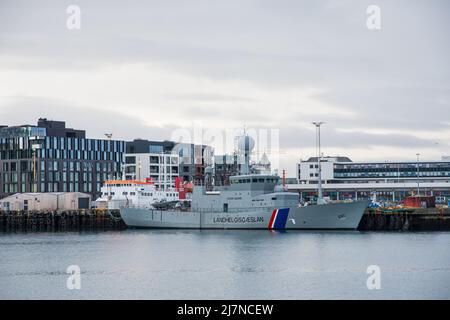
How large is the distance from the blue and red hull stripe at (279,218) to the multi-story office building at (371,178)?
2291 inches

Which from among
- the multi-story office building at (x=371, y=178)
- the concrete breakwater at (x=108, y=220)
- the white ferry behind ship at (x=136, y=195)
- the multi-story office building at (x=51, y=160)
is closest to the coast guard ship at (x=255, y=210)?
the concrete breakwater at (x=108, y=220)

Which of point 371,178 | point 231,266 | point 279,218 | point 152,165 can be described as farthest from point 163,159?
point 231,266

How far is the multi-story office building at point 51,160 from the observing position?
14350 cm

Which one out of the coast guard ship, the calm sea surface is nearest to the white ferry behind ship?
the coast guard ship

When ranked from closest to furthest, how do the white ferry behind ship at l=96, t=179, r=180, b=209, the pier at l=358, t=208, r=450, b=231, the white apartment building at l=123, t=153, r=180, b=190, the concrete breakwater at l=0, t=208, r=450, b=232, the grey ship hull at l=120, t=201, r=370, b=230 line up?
the grey ship hull at l=120, t=201, r=370, b=230 < the pier at l=358, t=208, r=450, b=231 < the concrete breakwater at l=0, t=208, r=450, b=232 < the white ferry behind ship at l=96, t=179, r=180, b=209 < the white apartment building at l=123, t=153, r=180, b=190

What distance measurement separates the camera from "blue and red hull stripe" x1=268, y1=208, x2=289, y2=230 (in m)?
91.8

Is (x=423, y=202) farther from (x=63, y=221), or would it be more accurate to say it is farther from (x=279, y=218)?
(x=63, y=221)

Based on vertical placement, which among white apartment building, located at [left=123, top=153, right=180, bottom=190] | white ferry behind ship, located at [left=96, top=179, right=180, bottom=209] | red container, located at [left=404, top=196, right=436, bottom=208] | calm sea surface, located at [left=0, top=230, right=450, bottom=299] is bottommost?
calm sea surface, located at [left=0, top=230, right=450, bottom=299]

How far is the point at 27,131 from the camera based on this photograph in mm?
144875

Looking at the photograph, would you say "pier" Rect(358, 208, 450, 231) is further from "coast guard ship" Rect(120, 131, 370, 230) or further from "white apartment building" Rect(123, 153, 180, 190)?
"white apartment building" Rect(123, 153, 180, 190)

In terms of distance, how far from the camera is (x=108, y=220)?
364 feet

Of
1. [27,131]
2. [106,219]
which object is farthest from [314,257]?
[27,131]

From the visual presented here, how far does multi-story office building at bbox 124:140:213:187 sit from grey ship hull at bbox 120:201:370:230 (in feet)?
149

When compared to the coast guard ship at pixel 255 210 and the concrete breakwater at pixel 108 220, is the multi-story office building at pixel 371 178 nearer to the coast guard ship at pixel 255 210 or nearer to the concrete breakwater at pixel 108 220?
the concrete breakwater at pixel 108 220
